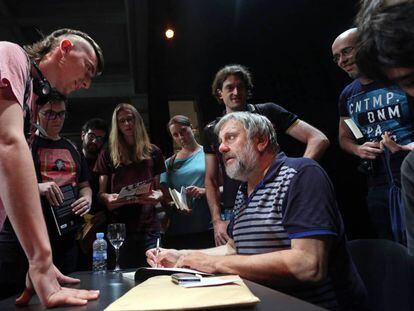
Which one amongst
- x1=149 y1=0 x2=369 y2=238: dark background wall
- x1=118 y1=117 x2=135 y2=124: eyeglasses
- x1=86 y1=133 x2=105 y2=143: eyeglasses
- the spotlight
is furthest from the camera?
the spotlight

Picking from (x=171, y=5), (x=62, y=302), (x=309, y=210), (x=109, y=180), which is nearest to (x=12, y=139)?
(x=62, y=302)

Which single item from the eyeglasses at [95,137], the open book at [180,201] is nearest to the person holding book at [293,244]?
the open book at [180,201]

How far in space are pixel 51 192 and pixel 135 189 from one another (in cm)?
43

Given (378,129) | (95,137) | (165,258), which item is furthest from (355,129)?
(95,137)

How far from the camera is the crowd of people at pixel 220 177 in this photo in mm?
880

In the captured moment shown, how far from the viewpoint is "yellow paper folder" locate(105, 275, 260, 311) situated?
2.21 feet

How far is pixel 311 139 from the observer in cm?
234

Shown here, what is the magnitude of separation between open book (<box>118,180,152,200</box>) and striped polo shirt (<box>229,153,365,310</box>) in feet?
2.99

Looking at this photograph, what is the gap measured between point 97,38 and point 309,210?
3977 millimetres

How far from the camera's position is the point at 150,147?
2.64m

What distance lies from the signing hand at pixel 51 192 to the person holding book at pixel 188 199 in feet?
2.79

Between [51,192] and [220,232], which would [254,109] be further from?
[51,192]

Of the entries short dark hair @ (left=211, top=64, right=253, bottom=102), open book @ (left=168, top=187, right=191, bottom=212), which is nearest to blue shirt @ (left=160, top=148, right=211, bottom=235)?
open book @ (left=168, top=187, right=191, bottom=212)

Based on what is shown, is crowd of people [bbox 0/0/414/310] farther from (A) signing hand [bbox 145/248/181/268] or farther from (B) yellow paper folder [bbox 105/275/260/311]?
(B) yellow paper folder [bbox 105/275/260/311]
